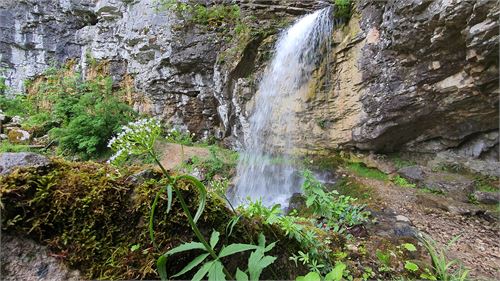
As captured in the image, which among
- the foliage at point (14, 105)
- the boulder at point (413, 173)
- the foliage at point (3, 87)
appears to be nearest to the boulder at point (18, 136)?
the foliage at point (14, 105)

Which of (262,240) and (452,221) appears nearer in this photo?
(262,240)

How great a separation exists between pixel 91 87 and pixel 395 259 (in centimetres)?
1275

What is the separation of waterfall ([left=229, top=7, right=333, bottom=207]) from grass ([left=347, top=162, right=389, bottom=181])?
1469 mm

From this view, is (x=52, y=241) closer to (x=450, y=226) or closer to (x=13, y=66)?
(x=450, y=226)

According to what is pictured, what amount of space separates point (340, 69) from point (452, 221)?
4.24 meters

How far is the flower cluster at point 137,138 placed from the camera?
0.94 m

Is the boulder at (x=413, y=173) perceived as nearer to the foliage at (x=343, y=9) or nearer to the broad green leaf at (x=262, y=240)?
the foliage at (x=343, y=9)

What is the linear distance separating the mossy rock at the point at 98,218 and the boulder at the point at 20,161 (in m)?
0.03

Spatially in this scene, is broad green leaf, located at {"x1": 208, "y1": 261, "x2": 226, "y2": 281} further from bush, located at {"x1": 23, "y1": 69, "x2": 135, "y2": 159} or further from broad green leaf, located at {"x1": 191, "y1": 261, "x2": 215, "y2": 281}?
bush, located at {"x1": 23, "y1": 69, "x2": 135, "y2": 159}

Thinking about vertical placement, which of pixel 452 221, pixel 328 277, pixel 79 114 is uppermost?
pixel 328 277

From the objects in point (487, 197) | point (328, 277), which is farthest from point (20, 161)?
point (487, 197)

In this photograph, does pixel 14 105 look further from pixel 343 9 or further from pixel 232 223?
pixel 232 223

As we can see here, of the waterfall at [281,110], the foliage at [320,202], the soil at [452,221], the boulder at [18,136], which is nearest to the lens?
the foliage at [320,202]

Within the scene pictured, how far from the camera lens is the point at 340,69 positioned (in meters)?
7.20
